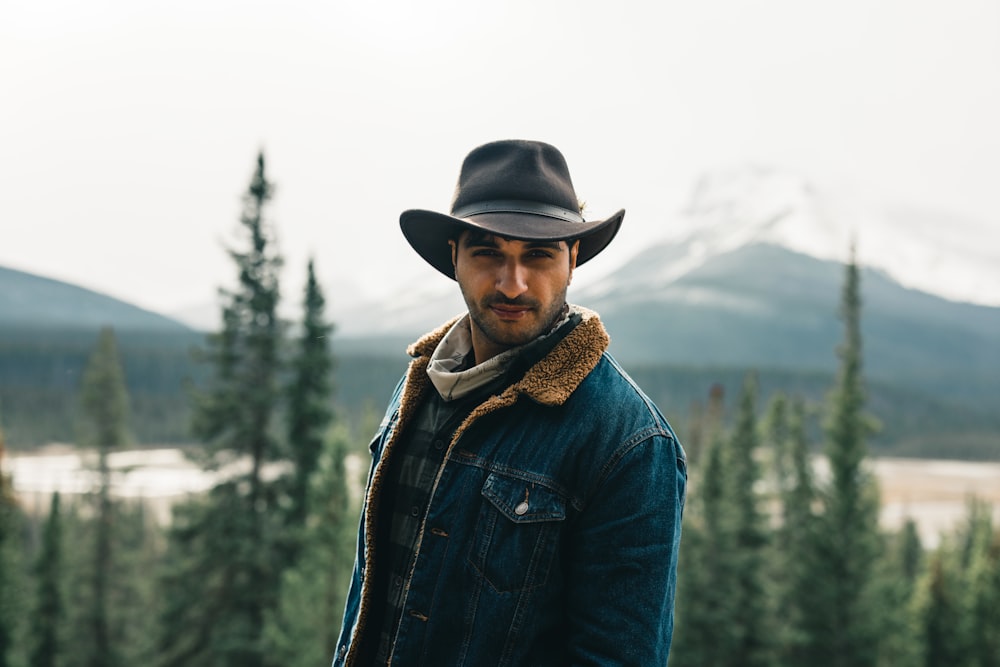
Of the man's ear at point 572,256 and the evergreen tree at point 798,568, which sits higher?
the man's ear at point 572,256

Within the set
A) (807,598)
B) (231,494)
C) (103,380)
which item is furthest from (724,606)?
(103,380)

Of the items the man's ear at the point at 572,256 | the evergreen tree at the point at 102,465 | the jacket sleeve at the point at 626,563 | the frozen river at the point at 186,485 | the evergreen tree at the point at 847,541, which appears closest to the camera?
the jacket sleeve at the point at 626,563

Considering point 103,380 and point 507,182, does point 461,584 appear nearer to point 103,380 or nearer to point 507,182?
point 507,182

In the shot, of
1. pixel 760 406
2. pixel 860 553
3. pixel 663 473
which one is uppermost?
pixel 760 406

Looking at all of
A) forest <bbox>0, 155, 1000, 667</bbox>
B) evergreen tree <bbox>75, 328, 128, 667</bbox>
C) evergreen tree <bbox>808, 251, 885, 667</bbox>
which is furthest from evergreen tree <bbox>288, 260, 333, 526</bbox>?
evergreen tree <bbox>808, 251, 885, 667</bbox>

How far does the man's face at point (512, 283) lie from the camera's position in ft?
8.55

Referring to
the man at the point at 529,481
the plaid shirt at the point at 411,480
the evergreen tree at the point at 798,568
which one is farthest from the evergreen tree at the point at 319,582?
the man at the point at 529,481

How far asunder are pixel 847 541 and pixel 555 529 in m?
33.9

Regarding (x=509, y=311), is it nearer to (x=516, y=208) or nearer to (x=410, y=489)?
(x=516, y=208)

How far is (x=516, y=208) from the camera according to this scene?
263cm

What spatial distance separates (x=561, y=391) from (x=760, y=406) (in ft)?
665

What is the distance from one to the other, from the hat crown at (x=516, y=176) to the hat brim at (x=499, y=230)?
0.08m

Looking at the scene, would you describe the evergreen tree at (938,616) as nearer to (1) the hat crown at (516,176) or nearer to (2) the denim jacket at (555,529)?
(2) the denim jacket at (555,529)

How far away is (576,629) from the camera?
244cm
